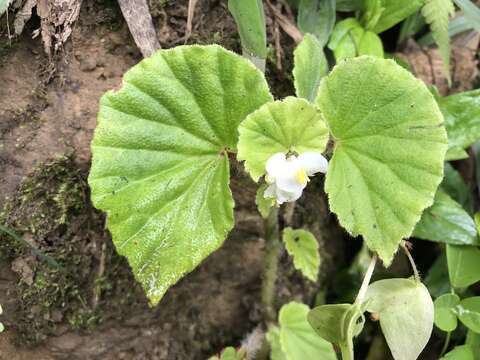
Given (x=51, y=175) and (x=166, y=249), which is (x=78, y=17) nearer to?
(x=51, y=175)

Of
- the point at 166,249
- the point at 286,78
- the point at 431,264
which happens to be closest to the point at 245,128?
the point at 166,249

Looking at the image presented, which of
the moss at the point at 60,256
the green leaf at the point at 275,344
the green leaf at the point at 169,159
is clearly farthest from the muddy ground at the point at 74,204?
the green leaf at the point at 275,344

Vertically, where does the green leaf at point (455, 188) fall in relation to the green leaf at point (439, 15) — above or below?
below

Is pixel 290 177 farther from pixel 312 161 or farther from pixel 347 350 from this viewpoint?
pixel 347 350

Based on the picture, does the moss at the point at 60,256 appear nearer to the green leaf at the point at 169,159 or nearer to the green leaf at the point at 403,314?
the green leaf at the point at 169,159

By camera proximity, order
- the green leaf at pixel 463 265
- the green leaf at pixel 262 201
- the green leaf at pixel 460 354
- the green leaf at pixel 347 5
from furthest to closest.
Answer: the green leaf at pixel 347 5 → the green leaf at pixel 463 265 → the green leaf at pixel 460 354 → the green leaf at pixel 262 201

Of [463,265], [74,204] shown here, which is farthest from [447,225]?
[74,204]

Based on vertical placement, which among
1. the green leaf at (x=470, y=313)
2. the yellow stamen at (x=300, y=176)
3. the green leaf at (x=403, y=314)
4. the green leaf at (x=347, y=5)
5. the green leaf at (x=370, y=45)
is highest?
the green leaf at (x=347, y=5)
